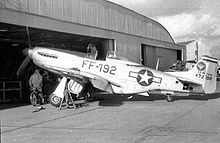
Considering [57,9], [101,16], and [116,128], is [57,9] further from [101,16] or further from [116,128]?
[116,128]

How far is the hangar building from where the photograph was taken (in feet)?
42.4

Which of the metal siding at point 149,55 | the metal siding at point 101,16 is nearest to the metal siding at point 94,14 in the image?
the metal siding at point 101,16

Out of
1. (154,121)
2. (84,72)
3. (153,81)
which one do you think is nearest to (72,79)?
(84,72)

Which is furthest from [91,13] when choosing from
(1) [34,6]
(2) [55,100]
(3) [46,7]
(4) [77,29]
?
(2) [55,100]

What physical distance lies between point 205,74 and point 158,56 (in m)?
14.4

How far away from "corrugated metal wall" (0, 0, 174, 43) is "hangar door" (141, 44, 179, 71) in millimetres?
1479

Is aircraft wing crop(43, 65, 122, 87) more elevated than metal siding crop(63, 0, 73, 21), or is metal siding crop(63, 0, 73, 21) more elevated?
metal siding crop(63, 0, 73, 21)

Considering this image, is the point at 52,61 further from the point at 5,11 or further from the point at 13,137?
the point at 13,137

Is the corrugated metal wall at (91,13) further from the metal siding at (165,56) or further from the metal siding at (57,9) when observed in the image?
the metal siding at (165,56)

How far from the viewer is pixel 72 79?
1320 centimetres

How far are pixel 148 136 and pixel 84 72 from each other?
286 inches

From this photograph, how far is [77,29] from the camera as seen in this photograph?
50.7ft

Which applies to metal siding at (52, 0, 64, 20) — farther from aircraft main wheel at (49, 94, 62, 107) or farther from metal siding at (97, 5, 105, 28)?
aircraft main wheel at (49, 94, 62, 107)

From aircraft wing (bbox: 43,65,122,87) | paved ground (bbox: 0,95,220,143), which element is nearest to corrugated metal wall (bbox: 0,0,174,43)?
aircraft wing (bbox: 43,65,122,87)
